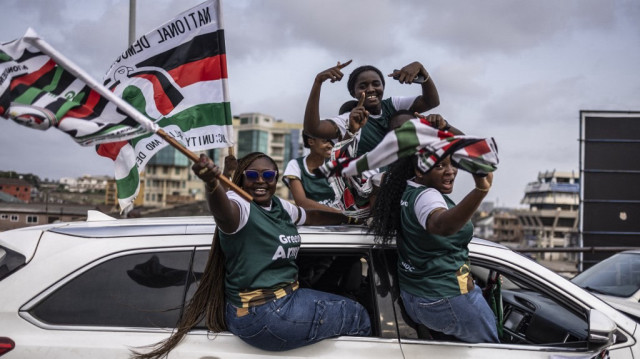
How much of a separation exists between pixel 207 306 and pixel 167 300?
214 millimetres

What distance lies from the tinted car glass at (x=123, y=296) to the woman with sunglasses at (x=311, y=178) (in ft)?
4.38

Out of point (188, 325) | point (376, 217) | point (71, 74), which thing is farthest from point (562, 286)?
point (71, 74)

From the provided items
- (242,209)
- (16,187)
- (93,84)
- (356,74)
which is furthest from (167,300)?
(16,187)

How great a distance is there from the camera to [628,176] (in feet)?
32.4

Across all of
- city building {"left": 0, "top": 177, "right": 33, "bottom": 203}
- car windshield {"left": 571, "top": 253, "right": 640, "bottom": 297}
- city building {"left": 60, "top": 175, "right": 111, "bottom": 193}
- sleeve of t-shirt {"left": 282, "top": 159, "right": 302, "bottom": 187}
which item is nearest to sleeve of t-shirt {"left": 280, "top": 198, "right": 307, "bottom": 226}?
sleeve of t-shirt {"left": 282, "top": 159, "right": 302, "bottom": 187}

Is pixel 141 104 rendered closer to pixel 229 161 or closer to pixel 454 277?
pixel 229 161

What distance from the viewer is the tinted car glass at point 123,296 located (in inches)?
102

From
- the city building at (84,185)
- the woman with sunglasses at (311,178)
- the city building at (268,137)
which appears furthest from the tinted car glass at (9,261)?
the city building at (268,137)

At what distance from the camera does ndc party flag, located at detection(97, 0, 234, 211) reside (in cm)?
345

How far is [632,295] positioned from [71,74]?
180 inches

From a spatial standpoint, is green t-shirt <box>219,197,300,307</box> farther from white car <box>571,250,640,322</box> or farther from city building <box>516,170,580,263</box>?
city building <box>516,170,580,263</box>

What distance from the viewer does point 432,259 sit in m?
2.64

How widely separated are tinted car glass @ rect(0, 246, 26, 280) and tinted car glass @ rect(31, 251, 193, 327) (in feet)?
0.84

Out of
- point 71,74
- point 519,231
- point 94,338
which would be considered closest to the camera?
point 71,74
